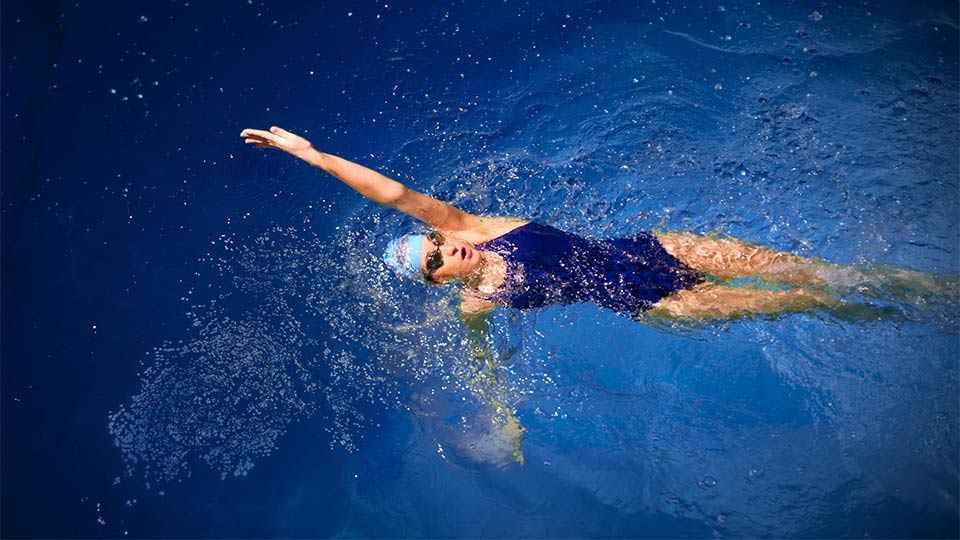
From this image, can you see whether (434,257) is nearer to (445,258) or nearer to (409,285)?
(445,258)

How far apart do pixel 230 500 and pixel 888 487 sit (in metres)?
4.23

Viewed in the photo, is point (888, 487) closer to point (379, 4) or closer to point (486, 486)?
point (486, 486)

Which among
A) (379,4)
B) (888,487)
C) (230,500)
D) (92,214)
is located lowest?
(888,487)

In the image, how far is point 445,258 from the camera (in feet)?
9.93

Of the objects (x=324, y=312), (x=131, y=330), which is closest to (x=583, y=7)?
(x=324, y=312)

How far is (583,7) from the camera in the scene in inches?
191

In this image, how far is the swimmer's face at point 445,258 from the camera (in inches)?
119

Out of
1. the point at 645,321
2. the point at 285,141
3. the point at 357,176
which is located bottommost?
the point at 645,321

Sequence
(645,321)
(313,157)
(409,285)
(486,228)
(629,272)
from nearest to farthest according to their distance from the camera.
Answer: (313,157), (629,272), (486,228), (645,321), (409,285)

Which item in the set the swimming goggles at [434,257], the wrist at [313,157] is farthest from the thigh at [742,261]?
the wrist at [313,157]

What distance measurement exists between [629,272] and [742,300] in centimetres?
65

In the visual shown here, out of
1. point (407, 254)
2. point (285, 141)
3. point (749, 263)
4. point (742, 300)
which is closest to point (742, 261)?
point (749, 263)

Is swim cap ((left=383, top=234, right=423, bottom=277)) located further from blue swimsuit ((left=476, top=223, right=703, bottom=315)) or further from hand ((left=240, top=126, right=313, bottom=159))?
hand ((left=240, top=126, right=313, bottom=159))


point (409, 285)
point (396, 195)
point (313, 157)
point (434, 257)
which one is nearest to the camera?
point (313, 157)
